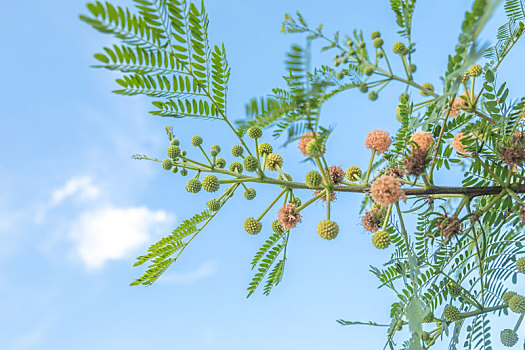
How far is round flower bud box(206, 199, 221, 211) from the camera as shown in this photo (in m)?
2.68

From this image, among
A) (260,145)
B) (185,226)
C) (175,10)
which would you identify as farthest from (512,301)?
(175,10)

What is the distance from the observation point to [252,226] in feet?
9.01

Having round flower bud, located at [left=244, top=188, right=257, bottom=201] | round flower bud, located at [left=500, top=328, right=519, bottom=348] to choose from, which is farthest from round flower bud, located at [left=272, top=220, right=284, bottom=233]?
round flower bud, located at [left=500, top=328, right=519, bottom=348]

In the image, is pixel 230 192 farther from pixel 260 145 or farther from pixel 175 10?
pixel 175 10

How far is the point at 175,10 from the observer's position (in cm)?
195

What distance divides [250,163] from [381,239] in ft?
2.67

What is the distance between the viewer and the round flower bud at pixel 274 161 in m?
2.69

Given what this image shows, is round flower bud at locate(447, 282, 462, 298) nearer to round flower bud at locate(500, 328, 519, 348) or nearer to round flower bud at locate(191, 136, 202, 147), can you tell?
round flower bud at locate(500, 328, 519, 348)

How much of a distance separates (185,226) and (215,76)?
3.24ft

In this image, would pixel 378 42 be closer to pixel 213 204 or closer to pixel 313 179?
pixel 313 179

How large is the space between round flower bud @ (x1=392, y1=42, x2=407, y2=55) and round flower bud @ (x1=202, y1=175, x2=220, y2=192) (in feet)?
3.94

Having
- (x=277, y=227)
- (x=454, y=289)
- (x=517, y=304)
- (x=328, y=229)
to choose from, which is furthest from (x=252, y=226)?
(x=517, y=304)

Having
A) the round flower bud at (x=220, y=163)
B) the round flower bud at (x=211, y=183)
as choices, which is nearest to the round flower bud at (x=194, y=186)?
the round flower bud at (x=211, y=183)

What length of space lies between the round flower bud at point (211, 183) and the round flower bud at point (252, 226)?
0.95 feet
